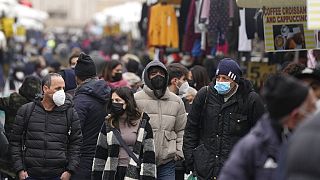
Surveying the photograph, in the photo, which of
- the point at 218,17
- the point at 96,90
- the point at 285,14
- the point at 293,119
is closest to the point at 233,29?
the point at 218,17

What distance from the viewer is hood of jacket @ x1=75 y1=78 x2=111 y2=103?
34.5 ft

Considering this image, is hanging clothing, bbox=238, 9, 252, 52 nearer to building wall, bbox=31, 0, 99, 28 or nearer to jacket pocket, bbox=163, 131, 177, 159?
jacket pocket, bbox=163, 131, 177, 159

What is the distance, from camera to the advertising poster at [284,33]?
11.6 meters

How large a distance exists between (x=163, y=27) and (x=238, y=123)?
782cm

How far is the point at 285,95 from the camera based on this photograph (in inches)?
221

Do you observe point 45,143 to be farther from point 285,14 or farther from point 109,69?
point 285,14

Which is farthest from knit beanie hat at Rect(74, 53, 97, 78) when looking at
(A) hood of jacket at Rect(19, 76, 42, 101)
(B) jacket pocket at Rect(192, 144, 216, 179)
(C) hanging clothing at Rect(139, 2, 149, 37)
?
(C) hanging clothing at Rect(139, 2, 149, 37)

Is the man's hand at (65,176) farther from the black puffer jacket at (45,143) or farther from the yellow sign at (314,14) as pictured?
the yellow sign at (314,14)

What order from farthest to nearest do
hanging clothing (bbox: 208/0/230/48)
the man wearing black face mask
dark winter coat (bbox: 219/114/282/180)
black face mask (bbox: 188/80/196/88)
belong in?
hanging clothing (bbox: 208/0/230/48) → black face mask (bbox: 188/80/196/88) → the man wearing black face mask → dark winter coat (bbox: 219/114/282/180)

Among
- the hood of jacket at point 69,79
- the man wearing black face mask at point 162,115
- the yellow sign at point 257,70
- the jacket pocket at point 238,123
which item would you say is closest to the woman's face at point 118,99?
the man wearing black face mask at point 162,115

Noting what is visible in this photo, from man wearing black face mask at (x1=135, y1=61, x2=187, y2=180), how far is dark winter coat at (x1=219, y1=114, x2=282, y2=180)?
12.5 ft

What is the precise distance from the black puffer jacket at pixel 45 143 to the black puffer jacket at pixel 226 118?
136 centimetres

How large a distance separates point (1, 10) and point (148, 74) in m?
13.6

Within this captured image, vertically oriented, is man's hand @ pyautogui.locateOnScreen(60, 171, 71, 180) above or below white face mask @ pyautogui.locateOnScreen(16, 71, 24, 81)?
above
